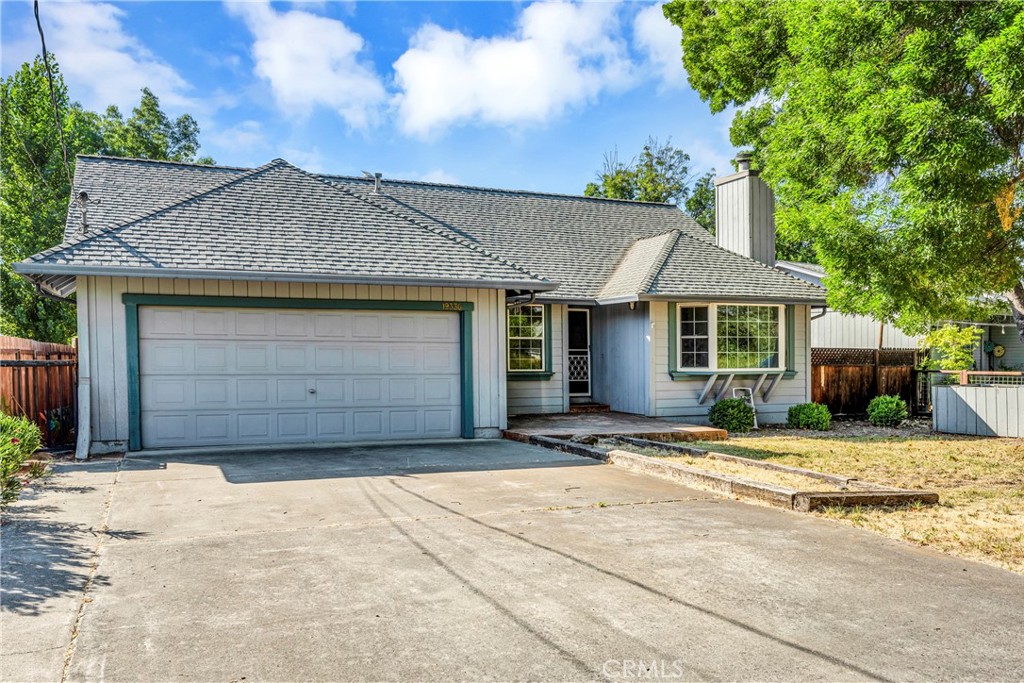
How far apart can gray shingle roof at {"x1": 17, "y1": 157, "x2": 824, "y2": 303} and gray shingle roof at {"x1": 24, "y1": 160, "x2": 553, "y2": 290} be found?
0.09 ft

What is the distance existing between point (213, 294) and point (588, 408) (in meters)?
7.95

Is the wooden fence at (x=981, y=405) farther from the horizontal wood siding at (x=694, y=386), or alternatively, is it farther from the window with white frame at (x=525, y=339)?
the window with white frame at (x=525, y=339)

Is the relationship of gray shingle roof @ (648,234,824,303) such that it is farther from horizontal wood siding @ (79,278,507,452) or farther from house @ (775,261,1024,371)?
house @ (775,261,1024,371)

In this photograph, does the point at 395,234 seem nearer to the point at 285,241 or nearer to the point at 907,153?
the point at 285,241

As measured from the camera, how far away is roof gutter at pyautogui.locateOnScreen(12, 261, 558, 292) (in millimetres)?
9359

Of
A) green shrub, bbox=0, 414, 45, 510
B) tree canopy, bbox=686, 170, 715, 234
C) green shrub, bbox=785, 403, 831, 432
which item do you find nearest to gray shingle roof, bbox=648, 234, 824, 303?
green shrub, bbox=785, 403, 831, 432

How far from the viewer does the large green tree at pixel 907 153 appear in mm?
8680

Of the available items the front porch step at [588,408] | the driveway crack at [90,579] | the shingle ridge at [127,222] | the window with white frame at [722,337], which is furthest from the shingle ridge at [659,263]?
the driveway crack at [90,579]

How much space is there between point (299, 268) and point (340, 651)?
26.0 ft

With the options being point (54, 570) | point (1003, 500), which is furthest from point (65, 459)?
point (1003, 500)

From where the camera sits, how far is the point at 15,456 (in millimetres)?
7871

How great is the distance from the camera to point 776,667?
3387mm

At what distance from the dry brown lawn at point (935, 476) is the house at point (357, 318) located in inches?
103

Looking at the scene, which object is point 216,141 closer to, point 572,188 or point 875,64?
point 572,188
